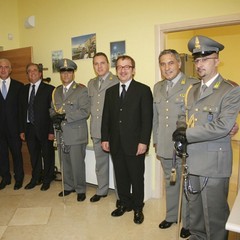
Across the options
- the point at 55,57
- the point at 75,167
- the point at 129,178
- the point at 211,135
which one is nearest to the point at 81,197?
Answer: the point at 75,167

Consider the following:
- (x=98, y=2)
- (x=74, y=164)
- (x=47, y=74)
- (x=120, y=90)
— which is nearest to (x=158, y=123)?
(x=120, y=90)

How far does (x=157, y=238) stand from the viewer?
2.40 meters

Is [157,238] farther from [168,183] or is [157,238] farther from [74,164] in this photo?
[74,164]

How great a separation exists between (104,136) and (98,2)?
5.94 feet

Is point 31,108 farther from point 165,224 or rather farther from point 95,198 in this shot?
point 165,224

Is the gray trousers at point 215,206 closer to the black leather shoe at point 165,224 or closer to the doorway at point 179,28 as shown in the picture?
the black leather shoe at point 165,224

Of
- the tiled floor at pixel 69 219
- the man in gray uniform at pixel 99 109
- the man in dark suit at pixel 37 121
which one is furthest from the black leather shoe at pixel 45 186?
the man in gray uniform at pixel 99 109

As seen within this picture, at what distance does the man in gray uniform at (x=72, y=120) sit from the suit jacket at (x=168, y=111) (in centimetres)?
99

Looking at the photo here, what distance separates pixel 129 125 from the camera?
8.52ft

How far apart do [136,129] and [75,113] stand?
2.78ft

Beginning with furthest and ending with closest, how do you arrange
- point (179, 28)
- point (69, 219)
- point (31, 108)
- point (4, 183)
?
point (4, 183) → point (31, 108) → point (179, 28) → point (69, 219)

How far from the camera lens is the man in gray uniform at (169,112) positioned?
7.90ft

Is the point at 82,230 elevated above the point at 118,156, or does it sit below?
below

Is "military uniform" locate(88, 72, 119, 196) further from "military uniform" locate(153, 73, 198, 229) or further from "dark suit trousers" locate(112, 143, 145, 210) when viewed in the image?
"military uniform" locate(153, 73, 198, 229)
